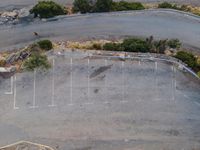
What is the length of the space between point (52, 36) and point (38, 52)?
5199mm

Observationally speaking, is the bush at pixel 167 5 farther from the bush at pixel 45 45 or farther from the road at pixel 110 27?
the bush at pixel 45 45

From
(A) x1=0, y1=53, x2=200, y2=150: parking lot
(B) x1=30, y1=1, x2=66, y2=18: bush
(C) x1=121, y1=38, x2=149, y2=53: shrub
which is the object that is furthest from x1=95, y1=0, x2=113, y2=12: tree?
(A) x1=0, y1=53, x2=200, y2=150: parking lot

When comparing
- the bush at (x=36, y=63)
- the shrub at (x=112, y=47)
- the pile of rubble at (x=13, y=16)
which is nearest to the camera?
the bush at (x=36, y=63)

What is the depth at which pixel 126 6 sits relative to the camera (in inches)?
2719

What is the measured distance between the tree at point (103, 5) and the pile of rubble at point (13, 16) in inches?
359

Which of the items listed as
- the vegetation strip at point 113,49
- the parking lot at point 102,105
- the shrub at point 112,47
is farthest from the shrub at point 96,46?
the parking lot at point 102,105

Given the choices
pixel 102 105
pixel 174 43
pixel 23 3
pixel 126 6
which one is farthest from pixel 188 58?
pixel 23 3

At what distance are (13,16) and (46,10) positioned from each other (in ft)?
16.1

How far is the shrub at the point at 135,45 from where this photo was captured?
6236cm

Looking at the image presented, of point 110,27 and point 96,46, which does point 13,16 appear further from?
point 110,27

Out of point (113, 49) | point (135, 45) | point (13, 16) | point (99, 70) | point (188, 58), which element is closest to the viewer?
point (99, 70)

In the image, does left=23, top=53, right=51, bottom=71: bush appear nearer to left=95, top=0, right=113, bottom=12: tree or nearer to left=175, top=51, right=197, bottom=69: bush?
left=95, top=0, right=113, bottom=12: tree

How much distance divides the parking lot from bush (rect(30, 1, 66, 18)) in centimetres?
851

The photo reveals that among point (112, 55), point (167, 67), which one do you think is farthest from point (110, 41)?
point (167, 67)
